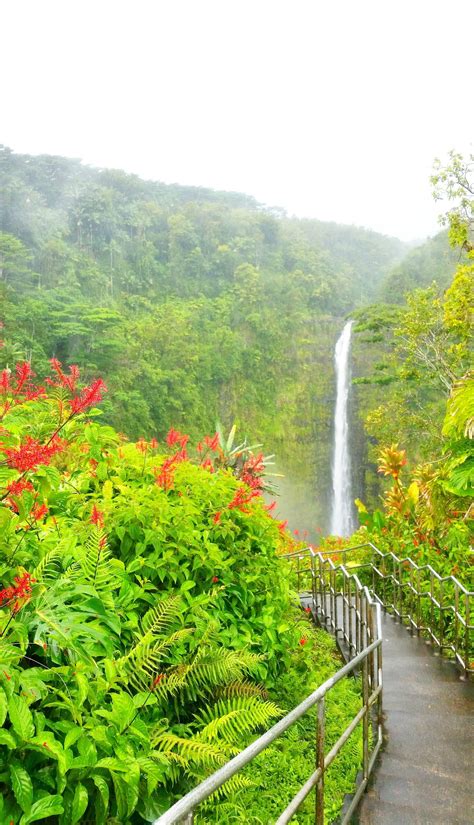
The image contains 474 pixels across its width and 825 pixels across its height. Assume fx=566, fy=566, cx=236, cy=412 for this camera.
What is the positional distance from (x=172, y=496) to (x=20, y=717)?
1.81m

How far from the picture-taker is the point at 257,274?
34781 millimetres

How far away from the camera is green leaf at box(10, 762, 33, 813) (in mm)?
1569

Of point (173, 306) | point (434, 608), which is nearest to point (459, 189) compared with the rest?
point (434, 608)

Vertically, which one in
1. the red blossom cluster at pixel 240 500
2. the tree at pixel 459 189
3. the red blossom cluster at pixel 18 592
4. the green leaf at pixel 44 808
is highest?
the tree at pixel 459 189

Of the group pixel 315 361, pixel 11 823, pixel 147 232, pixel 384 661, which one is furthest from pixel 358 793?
pixel 147 232

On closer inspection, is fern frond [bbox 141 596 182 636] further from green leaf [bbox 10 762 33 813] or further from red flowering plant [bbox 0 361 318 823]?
green leaf [bbox 10 762 33 813]

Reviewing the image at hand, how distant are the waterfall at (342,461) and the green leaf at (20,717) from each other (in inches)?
871

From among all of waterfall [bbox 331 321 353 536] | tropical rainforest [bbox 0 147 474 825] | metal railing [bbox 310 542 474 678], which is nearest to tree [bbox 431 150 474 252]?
tropical rainforest [bbox 0 147 474 825]

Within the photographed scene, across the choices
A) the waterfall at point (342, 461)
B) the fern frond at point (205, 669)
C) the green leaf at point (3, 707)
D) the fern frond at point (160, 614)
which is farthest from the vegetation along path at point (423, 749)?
the waterfall at point (342, 461)

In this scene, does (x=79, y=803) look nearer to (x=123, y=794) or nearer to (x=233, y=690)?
(x=123, y=794)

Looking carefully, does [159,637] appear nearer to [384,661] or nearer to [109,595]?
[109,595]

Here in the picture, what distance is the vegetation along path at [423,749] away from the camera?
2855mm

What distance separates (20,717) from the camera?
159cm

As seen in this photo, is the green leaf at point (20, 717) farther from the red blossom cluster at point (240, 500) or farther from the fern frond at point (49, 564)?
the red blossom cluster at point (240, 500)
